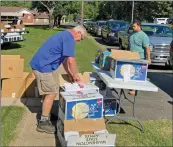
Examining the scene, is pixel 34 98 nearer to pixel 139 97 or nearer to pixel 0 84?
pixel 0 84

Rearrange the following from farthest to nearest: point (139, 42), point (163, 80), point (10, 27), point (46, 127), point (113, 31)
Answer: point (113, 31), point (10, 27), point (163, 80), point (139, 42), point (46, 127)

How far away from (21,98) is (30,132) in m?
2.16

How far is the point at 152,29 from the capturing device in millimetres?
14594

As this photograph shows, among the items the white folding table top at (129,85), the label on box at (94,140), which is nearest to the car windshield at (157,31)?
the white folding table top at (129,85)

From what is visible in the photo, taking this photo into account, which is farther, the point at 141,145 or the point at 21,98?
the point at 21,98

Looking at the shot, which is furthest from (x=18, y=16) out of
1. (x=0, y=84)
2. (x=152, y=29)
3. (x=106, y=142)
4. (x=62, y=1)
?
(x=62, y=1)

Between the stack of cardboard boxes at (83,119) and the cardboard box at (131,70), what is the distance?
1.93 ft

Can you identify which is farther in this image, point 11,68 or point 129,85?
point 11,68

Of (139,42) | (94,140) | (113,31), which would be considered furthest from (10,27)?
(94,140)

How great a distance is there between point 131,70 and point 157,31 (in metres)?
9.28

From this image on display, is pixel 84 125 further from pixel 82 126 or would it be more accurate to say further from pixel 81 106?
pixel 81 106

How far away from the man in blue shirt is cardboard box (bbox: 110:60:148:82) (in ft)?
2.27

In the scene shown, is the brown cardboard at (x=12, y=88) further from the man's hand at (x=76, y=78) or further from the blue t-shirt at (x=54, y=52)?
the man's hand at (x=76, y=78)

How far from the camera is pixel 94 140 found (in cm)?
462
